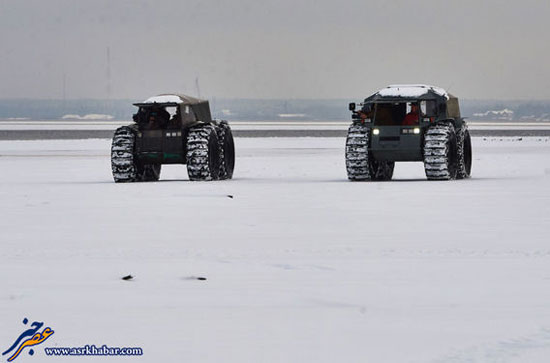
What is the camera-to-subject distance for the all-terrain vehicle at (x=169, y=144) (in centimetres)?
2684

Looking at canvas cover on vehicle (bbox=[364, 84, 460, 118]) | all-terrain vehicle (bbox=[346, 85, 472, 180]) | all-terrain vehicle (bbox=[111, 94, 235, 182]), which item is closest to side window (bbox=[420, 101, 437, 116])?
all-terrain vehicle (bbox=[346, 85, 472, 180])

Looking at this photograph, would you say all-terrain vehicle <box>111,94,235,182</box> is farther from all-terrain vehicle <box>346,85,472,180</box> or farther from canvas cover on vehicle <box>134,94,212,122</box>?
all-terrain vehicle <box>346,85,472,180</box>

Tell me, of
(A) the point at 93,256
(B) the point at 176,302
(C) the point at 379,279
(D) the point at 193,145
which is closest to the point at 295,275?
(C) the point at 379,279

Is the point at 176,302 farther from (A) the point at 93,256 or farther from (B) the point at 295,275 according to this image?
(A) the point at 93,256

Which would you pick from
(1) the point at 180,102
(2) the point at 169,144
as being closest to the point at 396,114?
(1) the point at 180,102

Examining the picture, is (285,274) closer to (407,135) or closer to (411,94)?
(407,135)

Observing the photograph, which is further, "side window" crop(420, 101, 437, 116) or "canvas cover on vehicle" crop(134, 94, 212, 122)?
"canvas cover on vehicle" crop(134, 94, 212, 122)

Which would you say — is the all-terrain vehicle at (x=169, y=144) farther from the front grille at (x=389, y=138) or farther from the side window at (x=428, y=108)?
the side window at (x=428, y=108)

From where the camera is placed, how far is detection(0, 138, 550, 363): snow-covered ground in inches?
301

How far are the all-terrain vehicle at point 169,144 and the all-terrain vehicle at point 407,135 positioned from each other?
3.30 metres

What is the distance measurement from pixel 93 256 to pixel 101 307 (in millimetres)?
3439

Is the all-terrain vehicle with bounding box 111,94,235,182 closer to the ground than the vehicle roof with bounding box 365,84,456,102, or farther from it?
closer to the ground

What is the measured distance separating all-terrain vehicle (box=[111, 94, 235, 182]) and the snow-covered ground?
442cm

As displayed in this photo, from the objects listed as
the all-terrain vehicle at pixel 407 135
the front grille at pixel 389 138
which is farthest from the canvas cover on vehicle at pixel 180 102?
the front grille at pixel 389 138
